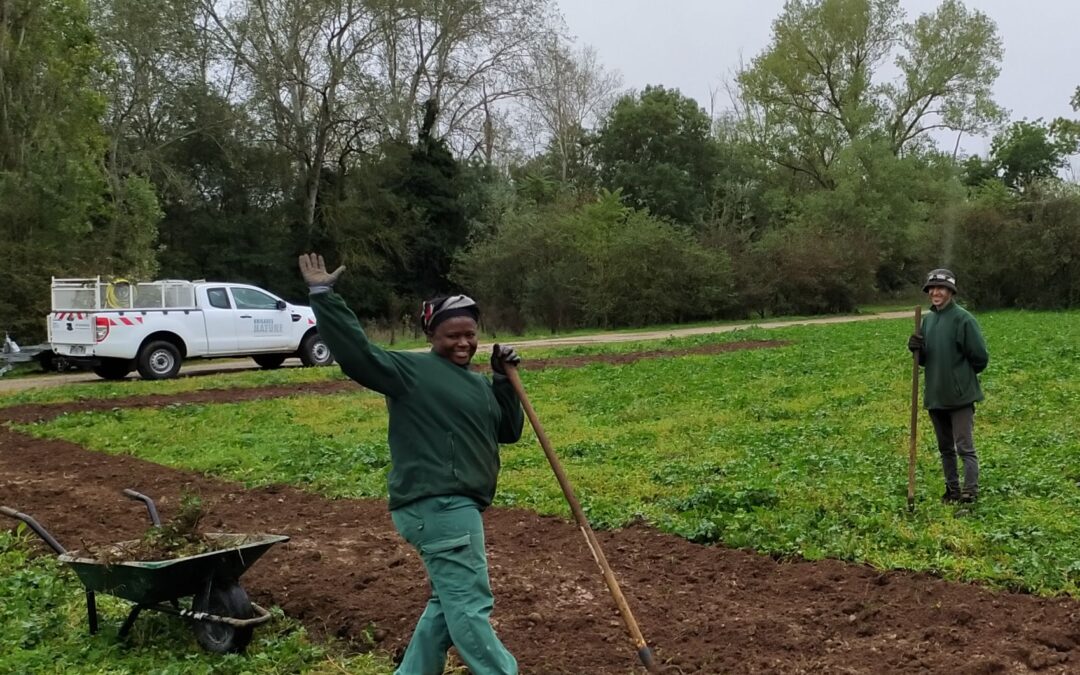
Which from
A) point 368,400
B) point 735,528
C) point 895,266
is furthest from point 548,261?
point 735,528

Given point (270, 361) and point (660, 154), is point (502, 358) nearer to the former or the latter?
point (270, 361)

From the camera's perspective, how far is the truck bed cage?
19.2 m

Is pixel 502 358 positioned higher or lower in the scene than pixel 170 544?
higher

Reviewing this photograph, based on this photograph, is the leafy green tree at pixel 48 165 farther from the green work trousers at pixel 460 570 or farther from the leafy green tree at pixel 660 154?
the leafy green tree at pixel 660 154

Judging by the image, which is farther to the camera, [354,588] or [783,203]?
[783,203]

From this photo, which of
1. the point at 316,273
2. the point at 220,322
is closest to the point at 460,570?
the point at 316,273

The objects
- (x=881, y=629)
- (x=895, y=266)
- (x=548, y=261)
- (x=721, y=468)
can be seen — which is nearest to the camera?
(x=881, y=629)

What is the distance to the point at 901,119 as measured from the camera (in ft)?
174

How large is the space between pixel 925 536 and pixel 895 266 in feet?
145

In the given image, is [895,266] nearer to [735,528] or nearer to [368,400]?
[368,400]

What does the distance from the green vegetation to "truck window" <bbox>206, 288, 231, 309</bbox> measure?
14.6 meters

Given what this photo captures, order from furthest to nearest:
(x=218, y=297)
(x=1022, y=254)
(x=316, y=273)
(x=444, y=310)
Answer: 1. (x=1022, y=254)
2. (x=218, y=297)
3. (x=444, y=310)
4. (x=316, y=273)

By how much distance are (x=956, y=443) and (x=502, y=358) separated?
4.77 meters

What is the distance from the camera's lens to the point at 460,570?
156 inches
